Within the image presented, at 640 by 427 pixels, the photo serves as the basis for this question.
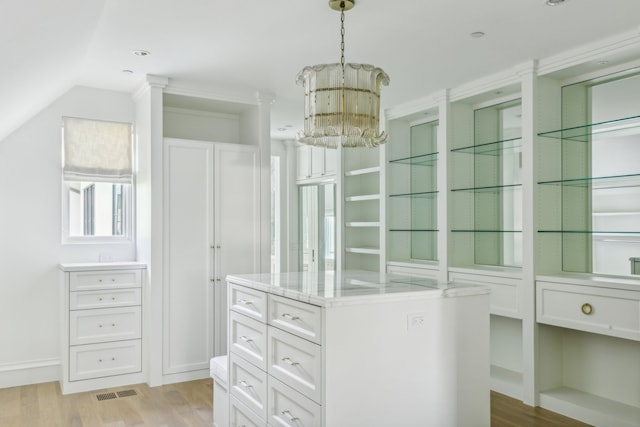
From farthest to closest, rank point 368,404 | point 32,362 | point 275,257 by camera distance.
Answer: point 275,257, point 32,362, point 368,404

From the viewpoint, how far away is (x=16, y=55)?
2336 mm

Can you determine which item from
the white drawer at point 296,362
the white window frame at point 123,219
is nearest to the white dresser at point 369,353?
the white drawer at point 296,362

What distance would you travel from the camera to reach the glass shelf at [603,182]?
352 cm

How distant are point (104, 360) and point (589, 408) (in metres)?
3.70

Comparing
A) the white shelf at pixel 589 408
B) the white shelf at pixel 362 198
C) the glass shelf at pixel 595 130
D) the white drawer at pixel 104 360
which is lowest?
the white shelf at pixel 589 408

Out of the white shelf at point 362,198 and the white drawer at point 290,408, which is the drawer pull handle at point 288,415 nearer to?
the white drawer at point 290,408

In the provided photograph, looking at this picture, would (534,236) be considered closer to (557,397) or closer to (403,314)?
(557,397)

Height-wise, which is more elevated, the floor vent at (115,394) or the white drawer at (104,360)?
the white drawer at (104,360)

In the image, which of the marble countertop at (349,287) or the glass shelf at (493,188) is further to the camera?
the glass shelf at (493,188)

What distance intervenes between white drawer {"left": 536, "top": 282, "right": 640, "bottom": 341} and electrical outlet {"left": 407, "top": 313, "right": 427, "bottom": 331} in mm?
1658

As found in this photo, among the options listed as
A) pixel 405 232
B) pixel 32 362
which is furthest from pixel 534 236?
pixel 32 362

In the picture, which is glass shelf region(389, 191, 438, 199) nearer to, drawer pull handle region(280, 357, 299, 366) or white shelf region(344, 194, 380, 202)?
white shelf region(344, 194, 380, 202)

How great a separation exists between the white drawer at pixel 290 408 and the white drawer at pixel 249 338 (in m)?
0.16

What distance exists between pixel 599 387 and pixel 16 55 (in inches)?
166
